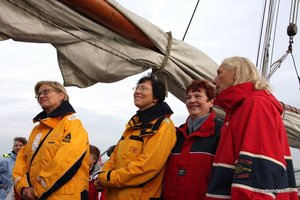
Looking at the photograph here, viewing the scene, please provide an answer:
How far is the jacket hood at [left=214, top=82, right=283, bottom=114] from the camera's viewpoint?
2545mm

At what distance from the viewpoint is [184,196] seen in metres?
3.02

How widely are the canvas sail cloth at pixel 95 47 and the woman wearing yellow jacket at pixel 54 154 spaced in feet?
1.37

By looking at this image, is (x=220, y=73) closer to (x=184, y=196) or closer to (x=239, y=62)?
(x=239, y=62)

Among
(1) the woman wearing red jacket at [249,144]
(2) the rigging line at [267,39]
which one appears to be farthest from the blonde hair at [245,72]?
(2) the rigging line at [267,39]

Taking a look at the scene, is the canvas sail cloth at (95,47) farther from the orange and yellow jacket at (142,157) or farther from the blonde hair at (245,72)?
the blonde hair at (245,72)

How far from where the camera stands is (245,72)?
106 inches

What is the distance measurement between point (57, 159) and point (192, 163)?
1063 millimetres

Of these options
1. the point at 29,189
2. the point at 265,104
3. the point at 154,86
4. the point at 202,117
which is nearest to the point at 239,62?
the point at 265,104

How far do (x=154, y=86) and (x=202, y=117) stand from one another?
515 mm

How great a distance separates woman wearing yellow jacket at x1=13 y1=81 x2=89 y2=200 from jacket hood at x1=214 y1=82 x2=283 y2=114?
1.37m

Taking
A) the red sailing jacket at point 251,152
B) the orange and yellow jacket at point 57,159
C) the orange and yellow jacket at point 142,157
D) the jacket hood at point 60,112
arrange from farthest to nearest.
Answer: the jacket hood at point 60,112 < the orange and yellow jacket at point 57,159 < the orange and yellow jacket at point 142,157 < the red sailing jacket at point 251,152

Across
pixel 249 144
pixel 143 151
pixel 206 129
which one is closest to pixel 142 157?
pixel 143 151

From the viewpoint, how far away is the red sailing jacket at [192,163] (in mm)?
2988

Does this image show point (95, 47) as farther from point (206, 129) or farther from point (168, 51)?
point (206, 129)
